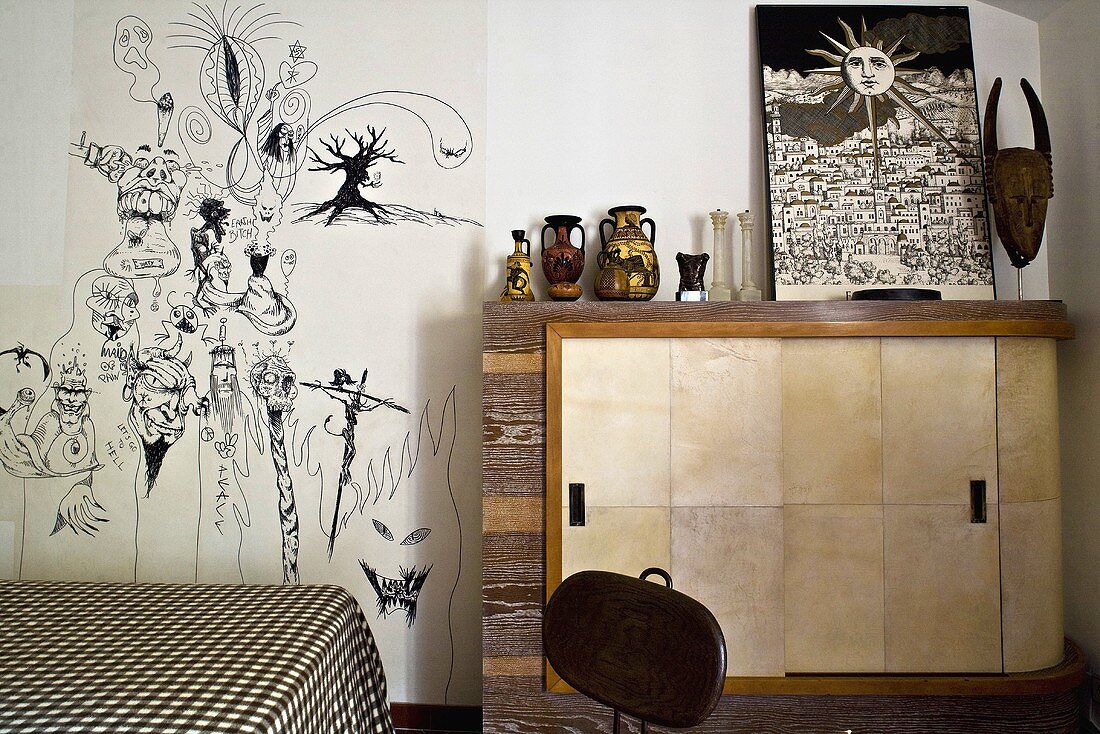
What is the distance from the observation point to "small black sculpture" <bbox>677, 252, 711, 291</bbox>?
2.20m

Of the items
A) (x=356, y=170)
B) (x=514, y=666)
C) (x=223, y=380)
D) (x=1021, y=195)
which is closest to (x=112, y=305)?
(x=223, y=380)

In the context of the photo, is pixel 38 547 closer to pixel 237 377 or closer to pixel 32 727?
pixel 237 377

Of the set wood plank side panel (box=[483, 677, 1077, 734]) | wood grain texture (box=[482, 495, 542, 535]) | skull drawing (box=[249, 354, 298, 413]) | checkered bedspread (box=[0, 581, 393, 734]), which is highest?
skull drawing (box=[249, 354, 298, 413])

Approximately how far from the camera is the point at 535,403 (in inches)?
79.3

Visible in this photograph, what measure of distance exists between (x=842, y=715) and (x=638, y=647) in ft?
3.57

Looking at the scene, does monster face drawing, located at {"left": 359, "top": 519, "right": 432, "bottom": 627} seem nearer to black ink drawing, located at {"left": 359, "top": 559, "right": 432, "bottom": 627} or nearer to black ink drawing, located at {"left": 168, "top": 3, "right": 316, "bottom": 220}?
black ink drawing, located at {"left": 359, "top": 559, "right": 432, "bottom": 627}

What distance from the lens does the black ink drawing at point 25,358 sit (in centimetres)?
254

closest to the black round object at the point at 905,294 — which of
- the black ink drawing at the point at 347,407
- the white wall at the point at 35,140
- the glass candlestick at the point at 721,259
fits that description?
the glass candlestick at the point at 721,259

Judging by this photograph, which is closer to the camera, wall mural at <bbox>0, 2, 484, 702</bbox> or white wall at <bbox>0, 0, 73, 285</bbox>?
wall mural at <bbox>0, 2, 484, 702</bbox>

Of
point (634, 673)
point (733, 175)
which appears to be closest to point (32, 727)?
point (634, 673)

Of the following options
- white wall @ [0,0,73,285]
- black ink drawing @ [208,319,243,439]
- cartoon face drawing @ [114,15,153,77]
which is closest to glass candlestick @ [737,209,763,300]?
black ink drawing @ [208,319,243,439]

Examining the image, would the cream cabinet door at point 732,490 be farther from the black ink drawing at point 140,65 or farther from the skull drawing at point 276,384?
the black ink drawing at point 140,65

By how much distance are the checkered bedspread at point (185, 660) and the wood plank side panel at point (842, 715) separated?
0.49 meters

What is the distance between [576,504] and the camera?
1.99 metres
